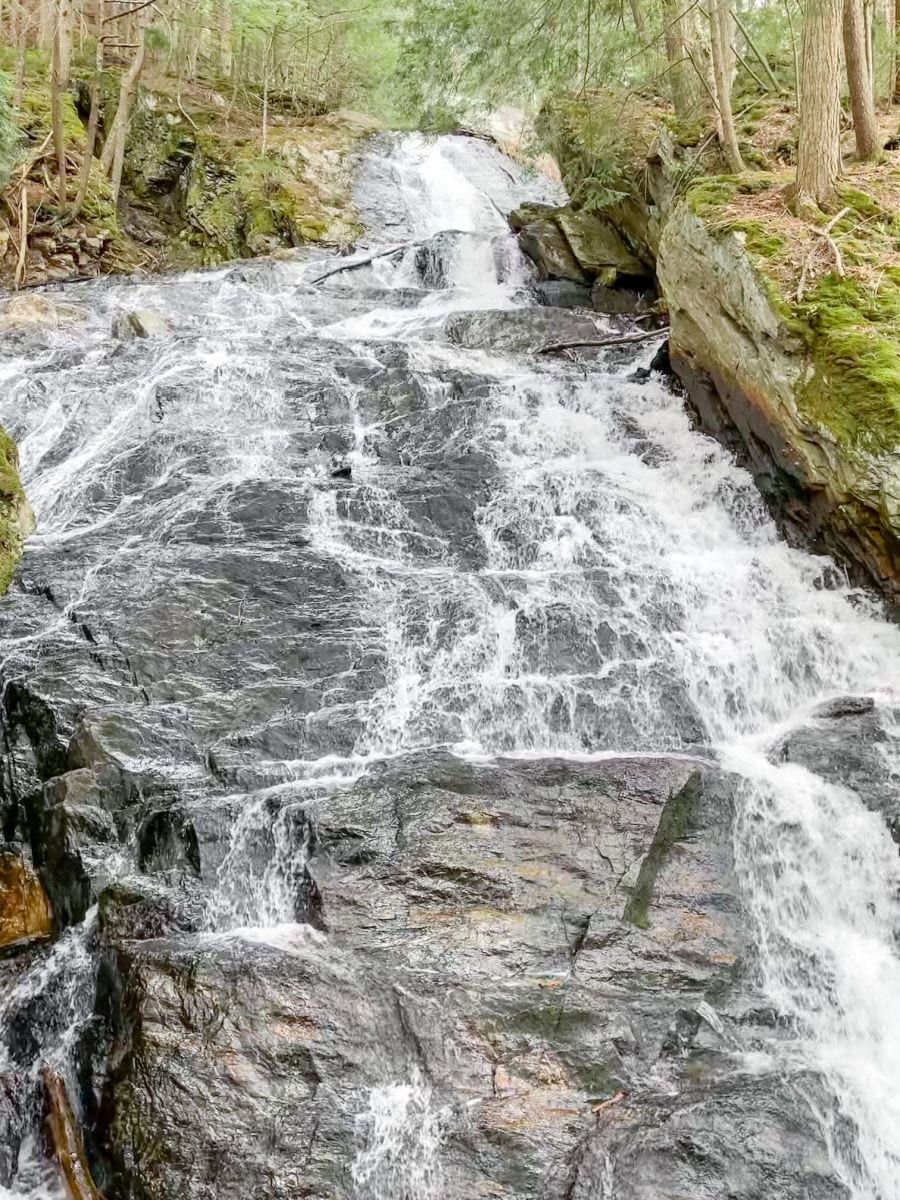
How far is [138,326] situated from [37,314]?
1742mm

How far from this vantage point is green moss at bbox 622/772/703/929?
19.9 feet

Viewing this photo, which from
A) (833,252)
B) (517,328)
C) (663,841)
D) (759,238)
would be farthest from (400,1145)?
(517,328)

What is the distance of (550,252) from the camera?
56.0ft

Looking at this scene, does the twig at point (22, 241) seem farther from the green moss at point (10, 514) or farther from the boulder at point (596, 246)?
the boulder at point (596, 246)

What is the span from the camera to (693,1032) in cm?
535

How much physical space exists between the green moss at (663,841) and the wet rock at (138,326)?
11529 millimetres

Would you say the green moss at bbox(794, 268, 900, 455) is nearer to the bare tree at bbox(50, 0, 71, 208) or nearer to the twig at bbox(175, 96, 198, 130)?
the bare tree at bbox(50, 0, 71, 208)

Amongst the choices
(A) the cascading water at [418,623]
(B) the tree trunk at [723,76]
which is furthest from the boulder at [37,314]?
(B) the tree trunk at [723,76]

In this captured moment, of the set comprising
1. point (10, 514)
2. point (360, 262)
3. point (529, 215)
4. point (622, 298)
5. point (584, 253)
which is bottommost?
point (10, 514)

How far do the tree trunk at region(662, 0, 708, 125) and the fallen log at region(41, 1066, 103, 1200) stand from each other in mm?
15250

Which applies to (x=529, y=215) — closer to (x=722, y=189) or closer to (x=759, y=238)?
(x=722, y=189)

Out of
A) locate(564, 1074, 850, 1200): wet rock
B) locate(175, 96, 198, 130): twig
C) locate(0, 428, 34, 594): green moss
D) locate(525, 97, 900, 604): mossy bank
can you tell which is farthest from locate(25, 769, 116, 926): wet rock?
locate(175, 96, 198, 130): twig

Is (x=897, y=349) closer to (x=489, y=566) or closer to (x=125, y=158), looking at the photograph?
(x=489, y=566)

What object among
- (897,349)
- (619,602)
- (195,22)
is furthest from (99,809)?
(195,22)
